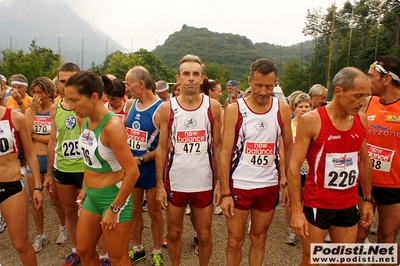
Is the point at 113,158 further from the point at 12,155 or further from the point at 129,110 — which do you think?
the point at 129,110

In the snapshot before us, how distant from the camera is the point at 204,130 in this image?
3.12 metres

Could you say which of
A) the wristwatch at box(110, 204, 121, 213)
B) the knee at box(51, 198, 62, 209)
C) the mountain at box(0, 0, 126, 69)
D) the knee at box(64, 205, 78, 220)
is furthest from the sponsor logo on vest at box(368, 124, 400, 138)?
the mountain at box(0, 0, 126, 69)

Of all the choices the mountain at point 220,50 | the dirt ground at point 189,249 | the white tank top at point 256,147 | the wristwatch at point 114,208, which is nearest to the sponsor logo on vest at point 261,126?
the white tank top at point 256,147

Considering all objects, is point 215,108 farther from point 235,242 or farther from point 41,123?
point 41,123

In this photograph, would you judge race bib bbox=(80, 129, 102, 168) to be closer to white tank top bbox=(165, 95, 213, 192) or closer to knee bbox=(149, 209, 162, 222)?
white tank top bbox=(165, 95, 213, 192)

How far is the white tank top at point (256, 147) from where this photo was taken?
9.56 ft

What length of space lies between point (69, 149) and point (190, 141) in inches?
59.9

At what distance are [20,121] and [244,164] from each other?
2247mm

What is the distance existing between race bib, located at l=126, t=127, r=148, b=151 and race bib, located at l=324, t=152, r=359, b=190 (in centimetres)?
205

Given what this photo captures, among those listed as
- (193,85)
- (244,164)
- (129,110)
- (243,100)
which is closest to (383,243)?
(244,164)

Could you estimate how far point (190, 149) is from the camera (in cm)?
310

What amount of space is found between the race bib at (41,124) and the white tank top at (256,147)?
282 centimetres

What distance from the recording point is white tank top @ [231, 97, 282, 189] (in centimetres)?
291

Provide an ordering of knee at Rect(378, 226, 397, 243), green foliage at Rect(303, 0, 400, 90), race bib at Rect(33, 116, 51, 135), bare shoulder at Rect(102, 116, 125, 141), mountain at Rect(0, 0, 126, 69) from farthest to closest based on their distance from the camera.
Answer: mountain at Rect(0, 0, 126, 69), green foliage at Rect(303, 0, 400, 90), race bib at Rect(33, 116, 51, 135), knee at Rect(378, 226, 397, 243), bare shoulder at Rect(102, 116, 125, 141)
